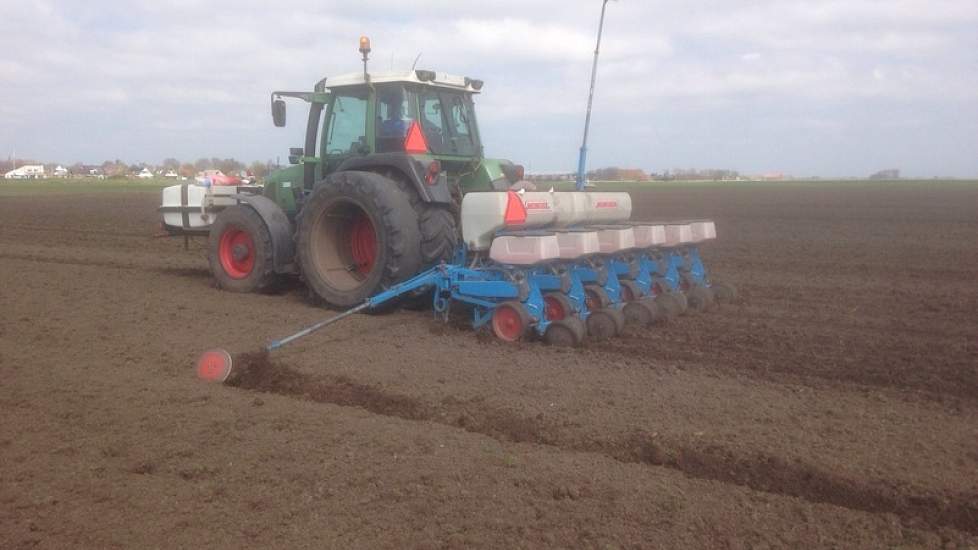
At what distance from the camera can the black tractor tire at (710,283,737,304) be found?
9359mm

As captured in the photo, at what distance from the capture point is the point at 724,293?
9.38 m

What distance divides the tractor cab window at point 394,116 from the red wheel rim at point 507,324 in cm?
220

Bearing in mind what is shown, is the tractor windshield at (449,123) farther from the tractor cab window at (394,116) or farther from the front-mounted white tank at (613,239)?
the front-mounted white tank at (613,239)

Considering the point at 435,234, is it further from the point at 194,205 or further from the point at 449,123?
the point at 194,205

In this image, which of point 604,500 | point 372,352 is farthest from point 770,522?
point 372,352

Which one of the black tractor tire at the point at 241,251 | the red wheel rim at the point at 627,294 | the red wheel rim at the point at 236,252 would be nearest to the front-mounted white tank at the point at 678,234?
the red wheel rim at the point at 627,294

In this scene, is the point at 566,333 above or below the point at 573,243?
below

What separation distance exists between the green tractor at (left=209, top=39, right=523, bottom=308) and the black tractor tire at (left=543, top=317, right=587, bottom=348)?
159 cm

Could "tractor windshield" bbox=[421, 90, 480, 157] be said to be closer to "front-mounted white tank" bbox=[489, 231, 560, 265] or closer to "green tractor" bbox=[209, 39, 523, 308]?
"green tractor" bbox=[209, 39, 523, 308]

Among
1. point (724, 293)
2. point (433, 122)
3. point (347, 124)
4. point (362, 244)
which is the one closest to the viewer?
point (433, 122)

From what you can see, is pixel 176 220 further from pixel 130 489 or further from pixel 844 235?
pixel 844 235

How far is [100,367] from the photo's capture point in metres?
6.22

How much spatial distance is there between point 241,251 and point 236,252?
0.19ft

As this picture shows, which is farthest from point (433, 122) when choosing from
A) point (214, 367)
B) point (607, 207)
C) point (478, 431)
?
point (478, 431)
